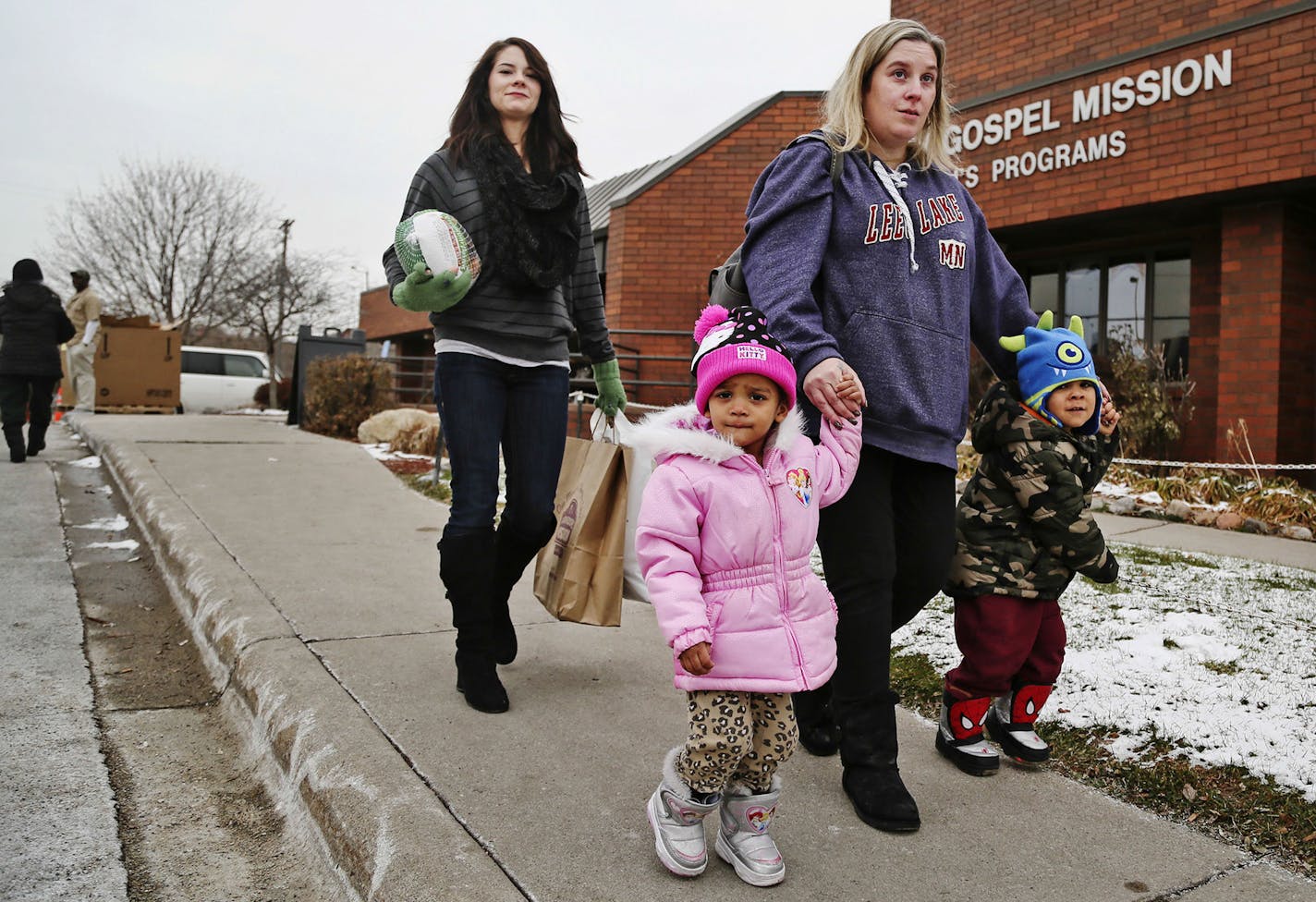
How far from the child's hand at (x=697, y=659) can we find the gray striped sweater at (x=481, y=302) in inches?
56.5

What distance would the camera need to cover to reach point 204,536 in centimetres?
518

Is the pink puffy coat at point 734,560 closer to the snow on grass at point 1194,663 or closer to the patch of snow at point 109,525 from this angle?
the snow on grass at point 1194,663

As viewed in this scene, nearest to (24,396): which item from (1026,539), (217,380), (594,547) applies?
(594,547)

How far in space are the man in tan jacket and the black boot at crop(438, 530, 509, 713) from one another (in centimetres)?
1289

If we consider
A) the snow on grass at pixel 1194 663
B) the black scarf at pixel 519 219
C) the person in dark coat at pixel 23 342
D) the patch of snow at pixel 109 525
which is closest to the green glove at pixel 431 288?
the black scarf at pixel 519 219

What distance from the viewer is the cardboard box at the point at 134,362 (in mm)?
14898

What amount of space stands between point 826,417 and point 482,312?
1.23 meters

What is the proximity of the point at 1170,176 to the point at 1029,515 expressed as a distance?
7182 millimetres

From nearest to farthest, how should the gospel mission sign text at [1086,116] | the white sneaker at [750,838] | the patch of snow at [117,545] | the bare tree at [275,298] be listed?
the white sneaker at [750,838] < the patch of snow at [117,545] < the gospel mission sign text at [1086,116] < the bare tree at [275,298]

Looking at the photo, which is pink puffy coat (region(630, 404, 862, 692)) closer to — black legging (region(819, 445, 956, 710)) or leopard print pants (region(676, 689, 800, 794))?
leopard print pants (region(676, 689, 800, 794))

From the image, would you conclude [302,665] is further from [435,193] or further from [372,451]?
[372,451]

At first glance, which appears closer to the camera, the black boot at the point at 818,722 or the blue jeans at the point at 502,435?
the black boot at the point at 818,722

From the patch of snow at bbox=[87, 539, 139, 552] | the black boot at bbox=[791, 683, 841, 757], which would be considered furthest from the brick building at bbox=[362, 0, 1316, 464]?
the black boot at bbox=[791, 683, 841, 757]

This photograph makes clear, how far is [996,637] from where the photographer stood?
2.63m
